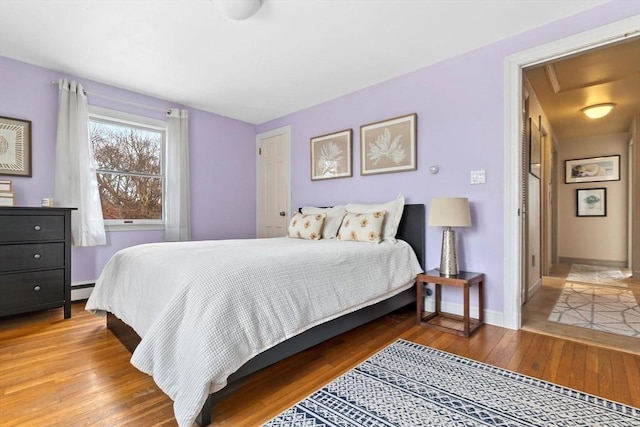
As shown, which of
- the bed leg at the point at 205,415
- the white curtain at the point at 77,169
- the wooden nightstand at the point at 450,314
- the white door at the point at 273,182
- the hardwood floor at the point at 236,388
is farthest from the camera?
the white door at the point at 273,182

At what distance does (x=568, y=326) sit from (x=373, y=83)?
9.49ft

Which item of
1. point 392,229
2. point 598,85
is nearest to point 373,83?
point 392,229

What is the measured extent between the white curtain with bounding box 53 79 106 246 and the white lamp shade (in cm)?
337

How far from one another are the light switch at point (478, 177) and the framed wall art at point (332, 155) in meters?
1.36

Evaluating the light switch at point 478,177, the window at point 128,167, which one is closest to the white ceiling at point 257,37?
the window at point 128,167

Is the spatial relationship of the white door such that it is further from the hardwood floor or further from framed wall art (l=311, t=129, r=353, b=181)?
the hardwood floor

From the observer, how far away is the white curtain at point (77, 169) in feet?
10.1

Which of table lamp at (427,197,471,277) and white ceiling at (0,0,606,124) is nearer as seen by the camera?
white ceiling at (0,0,606,124)

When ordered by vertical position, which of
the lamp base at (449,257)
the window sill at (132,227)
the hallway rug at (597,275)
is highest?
the window sill at (132,227)

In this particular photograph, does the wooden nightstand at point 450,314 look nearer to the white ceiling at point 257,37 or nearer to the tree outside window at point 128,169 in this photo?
the white ceiling at point 257,37

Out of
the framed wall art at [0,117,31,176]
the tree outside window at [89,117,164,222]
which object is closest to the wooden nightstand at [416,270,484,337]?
the tree outside window at [89,117,164,222]

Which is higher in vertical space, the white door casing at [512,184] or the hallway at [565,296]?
the white door casing at [512,184]

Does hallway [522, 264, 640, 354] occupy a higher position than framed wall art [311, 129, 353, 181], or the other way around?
framed wall art [311, 129, 353, 181]

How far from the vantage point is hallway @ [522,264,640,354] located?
2.27 metres
